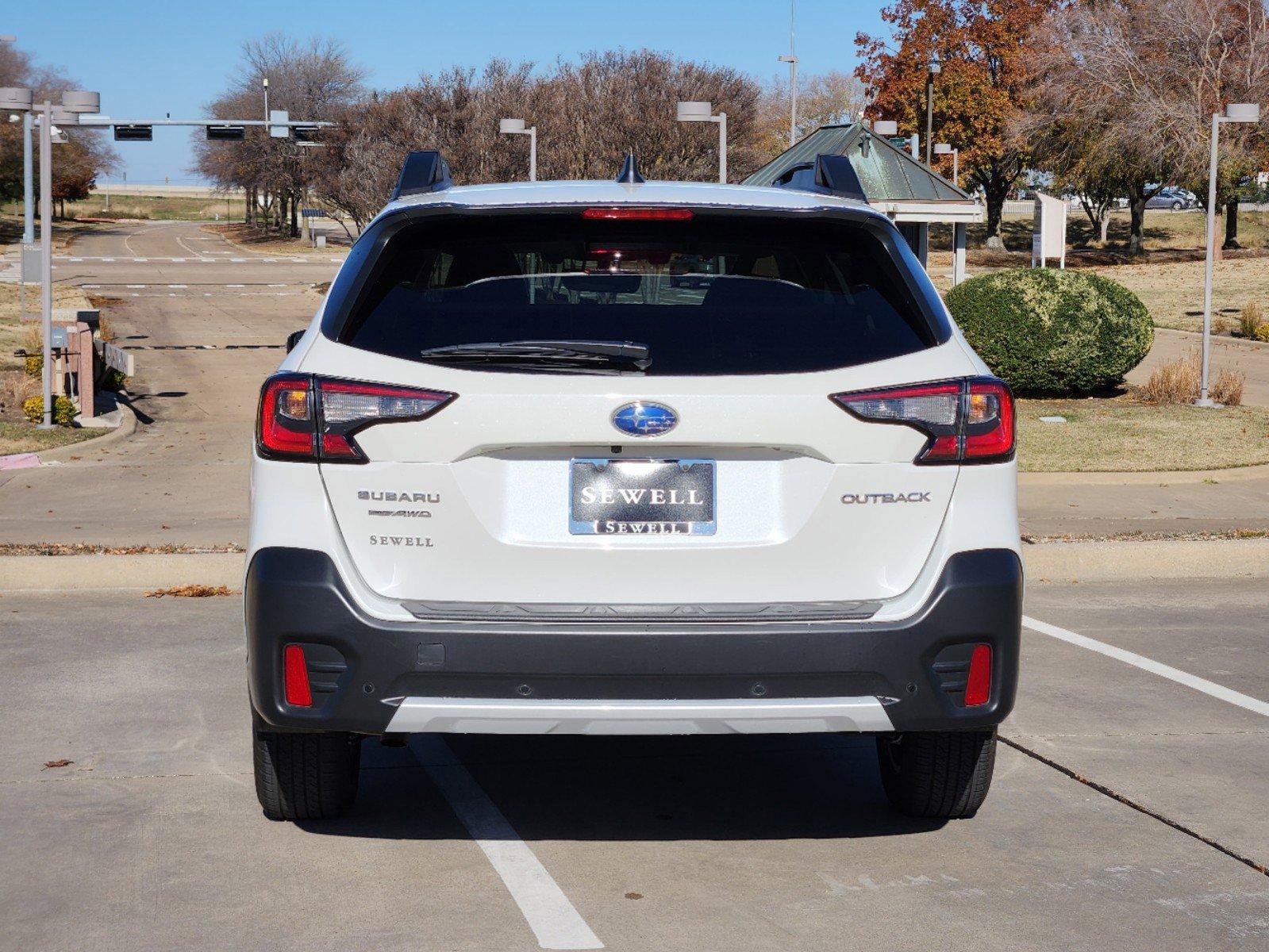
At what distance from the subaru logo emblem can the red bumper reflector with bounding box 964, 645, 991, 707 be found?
972 millimetres

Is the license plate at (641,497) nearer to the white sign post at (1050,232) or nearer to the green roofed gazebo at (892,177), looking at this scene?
the green roofed gazebo at (892,177)

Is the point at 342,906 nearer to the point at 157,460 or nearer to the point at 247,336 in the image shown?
the point at 157,460

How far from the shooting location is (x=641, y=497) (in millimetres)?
3969

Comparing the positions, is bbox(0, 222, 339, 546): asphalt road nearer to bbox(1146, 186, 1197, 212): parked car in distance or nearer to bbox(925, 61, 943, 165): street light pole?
bbox(925, 61, 943, 165): street light pole

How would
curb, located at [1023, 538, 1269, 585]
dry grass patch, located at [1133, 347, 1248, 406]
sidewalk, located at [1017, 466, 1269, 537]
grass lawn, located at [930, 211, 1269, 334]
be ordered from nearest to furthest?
1. curb, located at [1023, 538, 1269, 585]
2. sidewalk, located at [1017, 466, 1269, 537]
3. dry grass patch, located at [1133, 347, 1248, 406]
4. grass lawn, located at [930, 211, 1269, 334]

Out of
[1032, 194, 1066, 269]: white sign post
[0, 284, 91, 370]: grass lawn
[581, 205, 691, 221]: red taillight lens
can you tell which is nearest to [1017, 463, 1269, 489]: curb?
[581, 205, 691, 221]: red taillight lens

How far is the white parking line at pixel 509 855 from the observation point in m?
4.10

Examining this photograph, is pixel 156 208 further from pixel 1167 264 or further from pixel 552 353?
pixel 552 353

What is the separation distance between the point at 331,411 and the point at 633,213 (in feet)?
3.15

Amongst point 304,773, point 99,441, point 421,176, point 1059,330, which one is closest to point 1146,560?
point 421,176

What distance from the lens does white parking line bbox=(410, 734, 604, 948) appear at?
4.10 meters

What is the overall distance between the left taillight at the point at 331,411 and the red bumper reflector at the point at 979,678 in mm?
1467

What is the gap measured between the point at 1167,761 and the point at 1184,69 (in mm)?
51889

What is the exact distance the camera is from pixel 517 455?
156 inches
